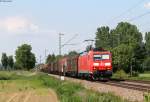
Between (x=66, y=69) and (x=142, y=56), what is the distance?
7001cm

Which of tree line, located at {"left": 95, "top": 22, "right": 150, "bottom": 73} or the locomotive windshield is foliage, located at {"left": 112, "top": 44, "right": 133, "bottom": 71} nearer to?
tree line, located at {"left": 95, "top": 22, "right": 150, "bottom": 73}

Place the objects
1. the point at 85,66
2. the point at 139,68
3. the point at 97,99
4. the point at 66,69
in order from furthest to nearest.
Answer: the point at 139,68 < the point at 66,69 < the point at 85,66 < the point at 97,99

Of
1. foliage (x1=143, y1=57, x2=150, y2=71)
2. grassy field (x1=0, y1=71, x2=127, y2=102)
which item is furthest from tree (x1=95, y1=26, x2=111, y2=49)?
grassy field (x1=0, y1=71, x2=127, y2=102)

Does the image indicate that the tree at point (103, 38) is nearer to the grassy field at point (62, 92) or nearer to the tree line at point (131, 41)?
the tree line at point (131, 41)

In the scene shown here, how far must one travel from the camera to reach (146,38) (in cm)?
18275

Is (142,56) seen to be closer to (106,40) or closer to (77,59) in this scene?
(106,40)

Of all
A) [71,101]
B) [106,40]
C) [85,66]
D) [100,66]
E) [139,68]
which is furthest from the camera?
[106,40]

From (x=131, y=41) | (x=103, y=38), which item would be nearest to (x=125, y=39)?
(x=131, y=41)

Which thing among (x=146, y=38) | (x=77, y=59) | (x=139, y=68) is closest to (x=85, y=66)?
(x=77, y=59)

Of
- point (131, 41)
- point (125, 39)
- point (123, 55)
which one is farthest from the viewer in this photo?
point (125, 39)

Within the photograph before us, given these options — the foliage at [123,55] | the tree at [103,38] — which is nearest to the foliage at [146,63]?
the tree at [103,38]

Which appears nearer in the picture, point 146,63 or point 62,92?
point 62,92

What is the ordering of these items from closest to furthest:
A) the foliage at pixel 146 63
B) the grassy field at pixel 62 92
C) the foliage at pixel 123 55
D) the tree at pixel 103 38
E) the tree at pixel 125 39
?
the grassy field at pixel 62 92
the foliage at pixel 123 55
the tree at pixel 125 39
the foliage at pixel 146 63
the tree at pixel 103 38

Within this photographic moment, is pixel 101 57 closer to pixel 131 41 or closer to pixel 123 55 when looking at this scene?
pixel 123 55
